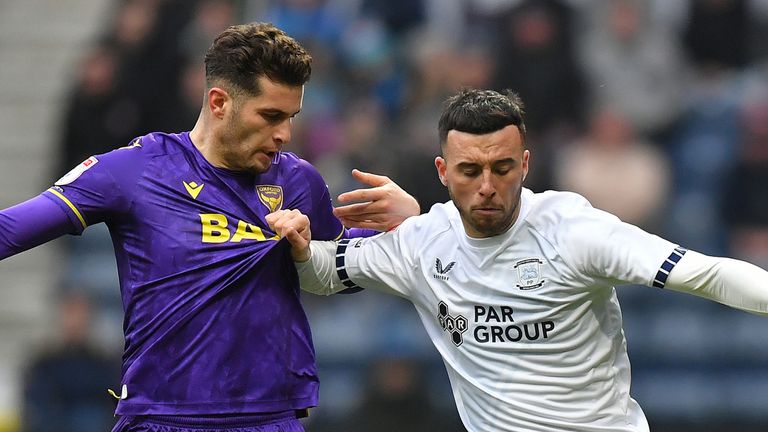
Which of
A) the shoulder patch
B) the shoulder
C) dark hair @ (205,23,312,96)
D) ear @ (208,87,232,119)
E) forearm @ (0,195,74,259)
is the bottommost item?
forearm @ (0,195,74,259)

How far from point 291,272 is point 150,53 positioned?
5.54 m

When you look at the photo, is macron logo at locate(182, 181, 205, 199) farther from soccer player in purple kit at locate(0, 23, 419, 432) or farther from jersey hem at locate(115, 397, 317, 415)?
jersey hem at locate(115, 397, 317, 415)

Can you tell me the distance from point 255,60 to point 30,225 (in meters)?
0.92

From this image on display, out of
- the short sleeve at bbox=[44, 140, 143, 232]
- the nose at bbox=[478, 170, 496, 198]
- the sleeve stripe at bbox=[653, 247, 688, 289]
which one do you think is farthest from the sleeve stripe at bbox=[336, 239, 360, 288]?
the sleeve stripe at bbox=[653, 247, 688, 289]

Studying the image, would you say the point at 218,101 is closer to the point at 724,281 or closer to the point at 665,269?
the point at 665,269

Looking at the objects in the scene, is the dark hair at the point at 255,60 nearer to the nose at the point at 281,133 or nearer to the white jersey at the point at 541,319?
the nose at the point at 281,133

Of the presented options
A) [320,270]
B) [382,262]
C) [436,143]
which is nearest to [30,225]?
[320,270]

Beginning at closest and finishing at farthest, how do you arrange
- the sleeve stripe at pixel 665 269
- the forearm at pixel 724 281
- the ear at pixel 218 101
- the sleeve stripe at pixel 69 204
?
the forearm at pixel 724 281 → the sleeve stripe at pixel 665 269 → the sleeve stripe at pixel 69 204 → the ear at pixel 218 101

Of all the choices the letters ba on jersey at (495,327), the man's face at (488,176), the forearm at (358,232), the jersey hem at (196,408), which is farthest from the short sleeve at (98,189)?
the letters ba on jersey at (495,327)

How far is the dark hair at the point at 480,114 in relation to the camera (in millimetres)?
4074

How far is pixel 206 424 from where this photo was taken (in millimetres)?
3900

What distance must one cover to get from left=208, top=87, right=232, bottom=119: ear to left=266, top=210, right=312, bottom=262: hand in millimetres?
395

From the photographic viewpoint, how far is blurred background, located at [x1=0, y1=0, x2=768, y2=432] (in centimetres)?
825

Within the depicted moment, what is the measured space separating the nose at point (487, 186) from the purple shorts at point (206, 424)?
1.02 metres
